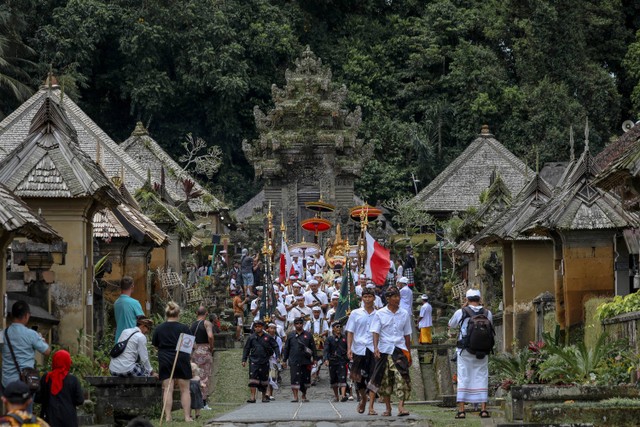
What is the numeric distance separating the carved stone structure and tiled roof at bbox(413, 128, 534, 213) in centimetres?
505

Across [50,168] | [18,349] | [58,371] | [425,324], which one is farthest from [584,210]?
[58,371]

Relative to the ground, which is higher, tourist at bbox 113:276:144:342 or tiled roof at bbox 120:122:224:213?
tiled roof at bbox 120:122:224:213

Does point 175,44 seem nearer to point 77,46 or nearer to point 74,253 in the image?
point 77,46

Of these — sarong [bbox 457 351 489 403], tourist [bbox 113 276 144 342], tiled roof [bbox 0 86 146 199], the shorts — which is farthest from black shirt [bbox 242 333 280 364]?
tiled roof [bbox 0 86 146 199]

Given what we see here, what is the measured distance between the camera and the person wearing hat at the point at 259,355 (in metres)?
30.3

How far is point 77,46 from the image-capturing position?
78.5 metres

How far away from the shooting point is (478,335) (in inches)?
950

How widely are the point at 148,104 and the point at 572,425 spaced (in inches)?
2431

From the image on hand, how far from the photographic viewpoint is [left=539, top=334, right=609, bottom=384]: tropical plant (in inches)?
871

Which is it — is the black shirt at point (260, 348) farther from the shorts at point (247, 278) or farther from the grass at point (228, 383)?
the shorts at point (247, 278)

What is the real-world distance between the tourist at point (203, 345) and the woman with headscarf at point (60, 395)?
8985 mm

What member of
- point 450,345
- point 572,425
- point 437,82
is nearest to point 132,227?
point 450,345

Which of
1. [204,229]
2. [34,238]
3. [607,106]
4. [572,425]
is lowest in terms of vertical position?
[572,425]

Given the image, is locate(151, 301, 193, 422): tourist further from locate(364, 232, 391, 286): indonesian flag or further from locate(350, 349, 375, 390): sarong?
locate(364, 232, 391, 286): indonesian flag
